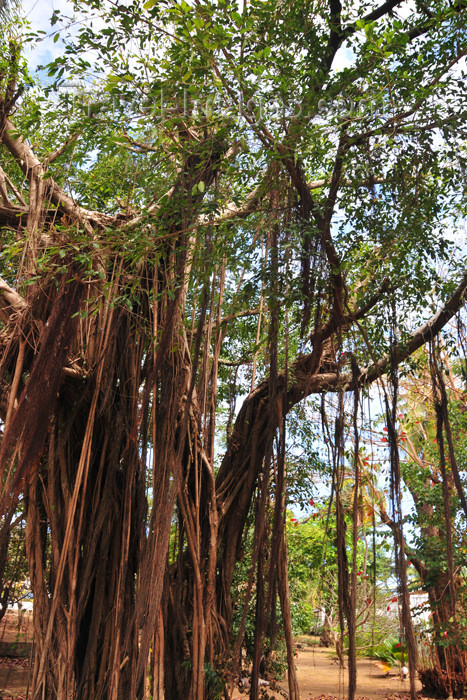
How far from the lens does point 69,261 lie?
2.84 metres

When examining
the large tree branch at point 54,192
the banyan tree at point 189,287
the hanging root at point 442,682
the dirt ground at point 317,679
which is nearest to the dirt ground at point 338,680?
the dirt ground at point 317,679

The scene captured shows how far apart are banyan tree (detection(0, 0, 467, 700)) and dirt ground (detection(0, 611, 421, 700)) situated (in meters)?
1.43

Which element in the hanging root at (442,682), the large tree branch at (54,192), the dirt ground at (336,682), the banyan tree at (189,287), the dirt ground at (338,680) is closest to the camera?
the banyan tree at (189,287)

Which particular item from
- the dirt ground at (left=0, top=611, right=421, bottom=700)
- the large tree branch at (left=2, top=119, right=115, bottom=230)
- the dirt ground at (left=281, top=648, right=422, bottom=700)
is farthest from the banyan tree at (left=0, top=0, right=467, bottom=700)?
the dirt ground at (left=281, top=648, right=422, bottom=700)

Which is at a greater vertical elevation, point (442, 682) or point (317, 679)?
point (442, 682)

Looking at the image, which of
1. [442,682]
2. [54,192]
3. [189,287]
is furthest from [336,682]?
[54,192]

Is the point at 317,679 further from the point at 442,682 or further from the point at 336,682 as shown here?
the point at 442,682

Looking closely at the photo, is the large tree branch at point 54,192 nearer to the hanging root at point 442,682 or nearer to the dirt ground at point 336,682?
the dirt ground at point 336,682

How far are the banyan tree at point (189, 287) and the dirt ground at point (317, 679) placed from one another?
143 cm

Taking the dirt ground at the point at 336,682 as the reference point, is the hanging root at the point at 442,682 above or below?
above

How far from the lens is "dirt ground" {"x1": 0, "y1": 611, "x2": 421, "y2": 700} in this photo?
4.63 metres

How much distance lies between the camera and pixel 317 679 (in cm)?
609

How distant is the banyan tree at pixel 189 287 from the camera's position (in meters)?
2.53

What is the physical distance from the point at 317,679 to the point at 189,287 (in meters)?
4.96
